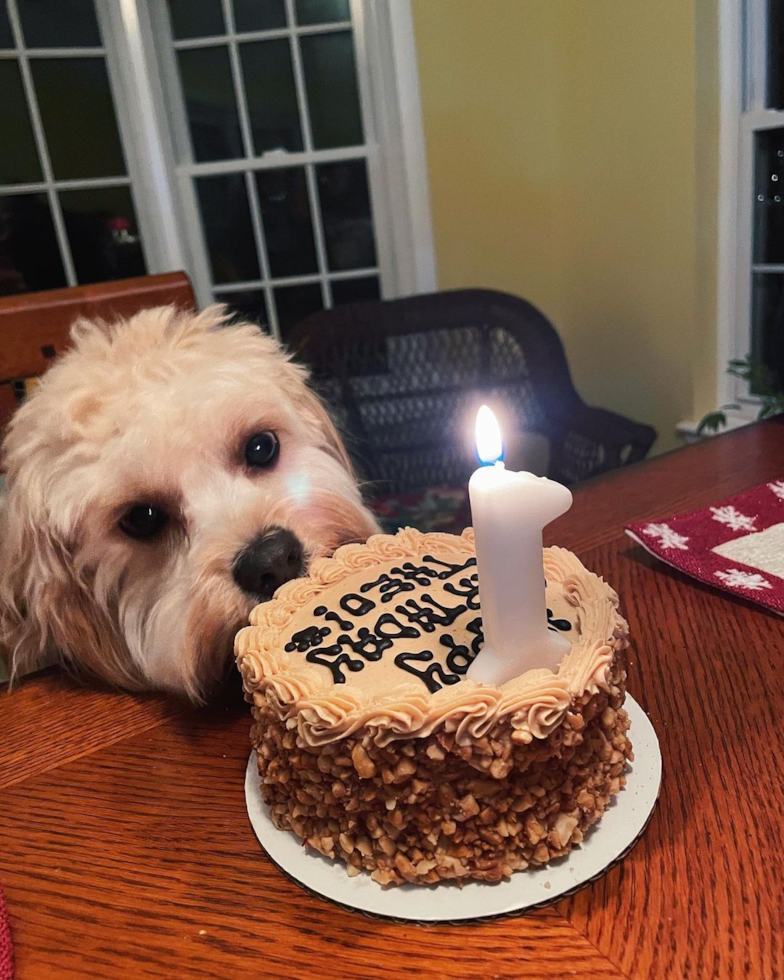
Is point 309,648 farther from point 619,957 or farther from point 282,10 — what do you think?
point 282,10

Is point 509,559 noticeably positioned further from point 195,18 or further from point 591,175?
point 195,18

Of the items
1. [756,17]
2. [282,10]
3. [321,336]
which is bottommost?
[321,336]

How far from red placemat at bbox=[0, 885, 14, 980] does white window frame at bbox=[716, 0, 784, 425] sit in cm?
253

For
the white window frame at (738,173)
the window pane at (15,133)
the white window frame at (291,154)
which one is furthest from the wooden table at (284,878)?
the window pane at (15,133)

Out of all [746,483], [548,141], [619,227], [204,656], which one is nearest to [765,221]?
[619,227]

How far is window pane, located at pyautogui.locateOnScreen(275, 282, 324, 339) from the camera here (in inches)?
129

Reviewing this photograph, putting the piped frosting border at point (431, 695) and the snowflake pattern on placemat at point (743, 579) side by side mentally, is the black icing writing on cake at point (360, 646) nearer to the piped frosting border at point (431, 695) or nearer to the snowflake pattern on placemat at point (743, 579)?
the piped frosting border at point (431, 695)

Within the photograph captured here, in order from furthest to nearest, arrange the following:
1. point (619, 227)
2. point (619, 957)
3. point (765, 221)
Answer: point (619, 227)
point (765, 221)
point (619, 957)

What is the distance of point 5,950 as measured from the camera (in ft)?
1.69

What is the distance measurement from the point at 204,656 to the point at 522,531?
449mm

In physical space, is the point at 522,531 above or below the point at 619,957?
above

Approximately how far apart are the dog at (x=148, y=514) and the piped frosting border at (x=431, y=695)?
0.20 meters

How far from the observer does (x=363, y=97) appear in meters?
3.01

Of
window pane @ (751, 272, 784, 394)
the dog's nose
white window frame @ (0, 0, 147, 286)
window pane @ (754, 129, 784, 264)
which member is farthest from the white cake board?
white window frame @ (0, 0, 147, 286)
